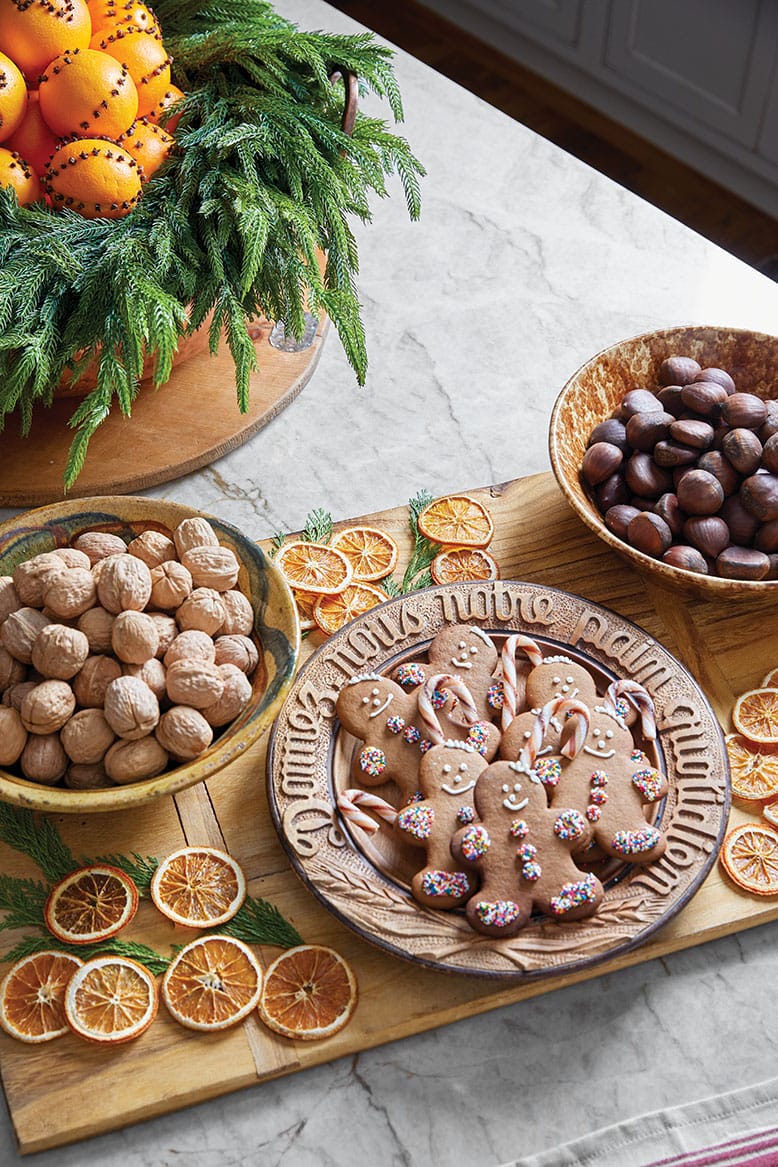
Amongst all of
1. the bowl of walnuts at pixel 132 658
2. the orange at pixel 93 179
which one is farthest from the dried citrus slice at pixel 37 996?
the orange at pixel 93 179

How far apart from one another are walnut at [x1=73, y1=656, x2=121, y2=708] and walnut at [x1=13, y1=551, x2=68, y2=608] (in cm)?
9

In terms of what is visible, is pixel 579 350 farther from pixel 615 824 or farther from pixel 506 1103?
pixel 506 1103

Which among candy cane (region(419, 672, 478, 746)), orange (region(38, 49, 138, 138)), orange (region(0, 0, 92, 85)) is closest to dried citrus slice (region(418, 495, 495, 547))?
candy cane (region(419, 672, 478, 746))

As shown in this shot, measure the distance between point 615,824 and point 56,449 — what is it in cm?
87

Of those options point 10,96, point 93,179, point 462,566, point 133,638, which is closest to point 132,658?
point 133,638

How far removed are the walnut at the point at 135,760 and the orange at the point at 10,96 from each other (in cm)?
76

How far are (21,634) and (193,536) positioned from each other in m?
0.20

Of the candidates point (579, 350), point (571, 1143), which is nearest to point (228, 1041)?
point (571, 1143)

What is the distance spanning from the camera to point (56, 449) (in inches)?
59.5

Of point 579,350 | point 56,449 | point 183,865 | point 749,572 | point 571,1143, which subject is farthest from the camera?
point 579,350

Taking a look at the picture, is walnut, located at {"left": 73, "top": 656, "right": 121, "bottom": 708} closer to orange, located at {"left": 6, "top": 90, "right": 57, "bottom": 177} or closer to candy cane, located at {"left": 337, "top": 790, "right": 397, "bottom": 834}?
candy cane, located at {"left": 337, "top": 790, "right": 397, "bottom": 834}

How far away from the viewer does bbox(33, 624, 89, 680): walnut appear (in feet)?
3.59

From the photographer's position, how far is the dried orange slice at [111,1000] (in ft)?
3.40

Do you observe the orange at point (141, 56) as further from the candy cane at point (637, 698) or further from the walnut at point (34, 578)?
the candy cane at point (637, 698)
